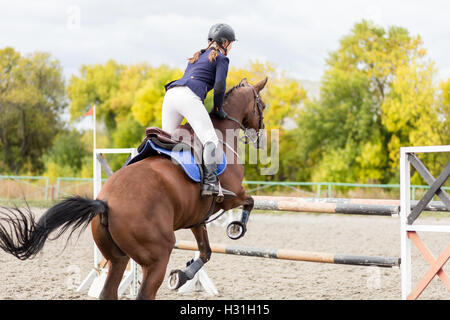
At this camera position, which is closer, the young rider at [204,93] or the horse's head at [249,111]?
the young rider at [204,93]

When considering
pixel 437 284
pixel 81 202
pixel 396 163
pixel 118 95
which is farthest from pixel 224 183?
pixel 118 95

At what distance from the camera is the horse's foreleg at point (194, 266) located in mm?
4199

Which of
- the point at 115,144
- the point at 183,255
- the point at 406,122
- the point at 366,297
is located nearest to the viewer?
the point at 366,297

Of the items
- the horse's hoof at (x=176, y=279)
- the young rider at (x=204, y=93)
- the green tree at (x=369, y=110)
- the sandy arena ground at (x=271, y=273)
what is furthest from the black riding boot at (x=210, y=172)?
the green tree at (x=369, y=110)

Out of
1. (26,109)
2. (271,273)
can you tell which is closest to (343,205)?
(271,273)

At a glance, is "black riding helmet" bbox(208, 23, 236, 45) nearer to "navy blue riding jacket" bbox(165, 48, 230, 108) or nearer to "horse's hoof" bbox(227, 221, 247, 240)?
"navy blue riding jacket" bbox(165, 48, 230, 108)

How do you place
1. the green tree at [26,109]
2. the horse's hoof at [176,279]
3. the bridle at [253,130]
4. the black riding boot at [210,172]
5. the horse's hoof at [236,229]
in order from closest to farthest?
the black riding boot at [210,172]
the horse's hoof at [176,279]
the horse's hoof at [236,229]
the bridle at [253,130]
the green tree at [26,109]

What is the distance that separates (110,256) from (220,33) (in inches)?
85.1

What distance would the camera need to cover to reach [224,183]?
445 centimetres

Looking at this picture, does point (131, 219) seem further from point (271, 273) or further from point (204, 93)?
point (271, 273)

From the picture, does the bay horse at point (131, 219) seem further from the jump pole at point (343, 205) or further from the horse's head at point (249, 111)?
the jump pole at point (343, 205)

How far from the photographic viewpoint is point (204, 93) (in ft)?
14.5

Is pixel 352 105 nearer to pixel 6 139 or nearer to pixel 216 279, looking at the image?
pixel 216 279

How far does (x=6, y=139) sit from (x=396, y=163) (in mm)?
30296
